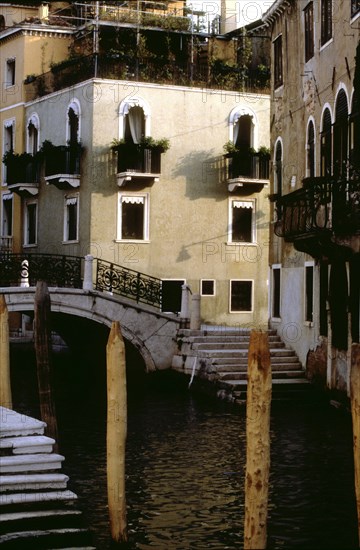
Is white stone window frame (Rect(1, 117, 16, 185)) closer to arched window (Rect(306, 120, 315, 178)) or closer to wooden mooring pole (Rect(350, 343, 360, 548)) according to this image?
arched window (Rect(306, 120, 315, 178))

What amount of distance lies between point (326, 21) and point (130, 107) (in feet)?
31.7

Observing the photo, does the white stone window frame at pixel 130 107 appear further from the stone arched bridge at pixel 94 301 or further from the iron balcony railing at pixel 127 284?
the stone arched bridge at pixel 94 301

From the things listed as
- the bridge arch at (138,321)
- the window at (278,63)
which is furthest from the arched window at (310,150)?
the bridge arch at (138,321)

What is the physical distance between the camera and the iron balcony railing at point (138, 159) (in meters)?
29.5

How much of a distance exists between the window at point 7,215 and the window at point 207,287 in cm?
677

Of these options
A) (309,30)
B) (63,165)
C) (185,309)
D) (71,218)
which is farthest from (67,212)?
(309,30)

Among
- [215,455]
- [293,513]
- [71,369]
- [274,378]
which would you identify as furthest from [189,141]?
[293,513]

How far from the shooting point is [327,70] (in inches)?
822

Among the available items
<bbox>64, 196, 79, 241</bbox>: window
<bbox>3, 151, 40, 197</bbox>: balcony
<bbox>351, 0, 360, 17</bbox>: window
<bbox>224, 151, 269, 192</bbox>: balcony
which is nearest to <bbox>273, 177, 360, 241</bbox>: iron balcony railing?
<bbox>351, 0, 360, 17</bbox>: window

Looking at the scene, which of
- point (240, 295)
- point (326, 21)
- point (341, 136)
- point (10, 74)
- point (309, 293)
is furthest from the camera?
point (10, 74)

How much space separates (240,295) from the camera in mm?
31375

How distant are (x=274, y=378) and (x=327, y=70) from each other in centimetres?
579

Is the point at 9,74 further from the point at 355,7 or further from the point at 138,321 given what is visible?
the point at 355,7

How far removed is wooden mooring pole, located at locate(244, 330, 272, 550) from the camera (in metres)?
9.57
